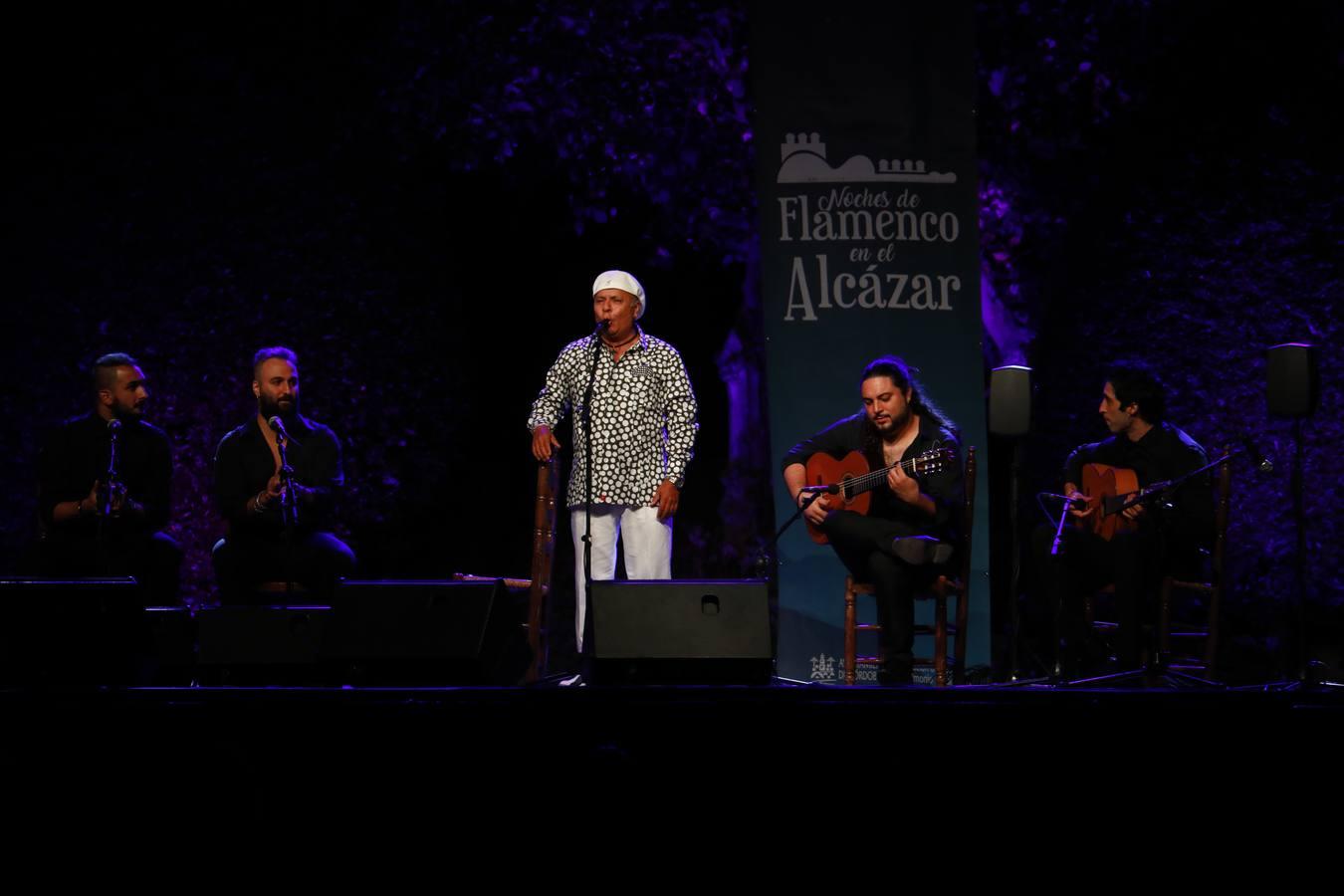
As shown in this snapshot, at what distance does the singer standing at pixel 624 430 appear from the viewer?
544cm

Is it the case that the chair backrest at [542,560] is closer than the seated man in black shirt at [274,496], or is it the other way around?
the chair backrest at [542,560]

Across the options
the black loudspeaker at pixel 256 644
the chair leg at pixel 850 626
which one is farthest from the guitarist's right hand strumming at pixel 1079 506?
the black loudspeaker at pixel 256 644

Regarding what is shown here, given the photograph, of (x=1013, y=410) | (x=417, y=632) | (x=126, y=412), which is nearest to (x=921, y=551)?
(x=1013, y=410)

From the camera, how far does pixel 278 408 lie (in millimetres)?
5762

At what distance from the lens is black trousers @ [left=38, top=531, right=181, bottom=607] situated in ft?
18.4

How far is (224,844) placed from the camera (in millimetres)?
3068

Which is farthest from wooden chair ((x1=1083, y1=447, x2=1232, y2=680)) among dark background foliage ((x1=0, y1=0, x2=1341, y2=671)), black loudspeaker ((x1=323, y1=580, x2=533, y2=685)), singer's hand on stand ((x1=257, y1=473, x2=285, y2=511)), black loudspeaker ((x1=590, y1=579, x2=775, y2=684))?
singer's hand on stand ((x1=257, y1=473, x2=285, y2=511))

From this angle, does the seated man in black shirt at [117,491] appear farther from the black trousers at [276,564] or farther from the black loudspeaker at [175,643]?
the black loudspeaker at [175,643]

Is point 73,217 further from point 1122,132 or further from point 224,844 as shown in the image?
point 1122,132

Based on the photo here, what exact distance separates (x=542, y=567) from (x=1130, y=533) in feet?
7.64

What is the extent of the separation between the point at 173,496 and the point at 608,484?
2.57 m

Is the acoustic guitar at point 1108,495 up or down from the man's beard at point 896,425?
down

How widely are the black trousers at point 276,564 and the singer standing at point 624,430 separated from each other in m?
1.02

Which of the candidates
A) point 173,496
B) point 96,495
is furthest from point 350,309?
point 96,495
